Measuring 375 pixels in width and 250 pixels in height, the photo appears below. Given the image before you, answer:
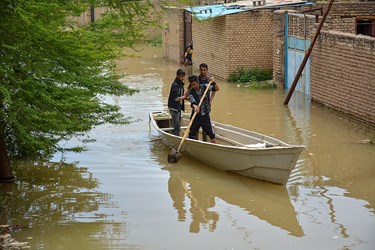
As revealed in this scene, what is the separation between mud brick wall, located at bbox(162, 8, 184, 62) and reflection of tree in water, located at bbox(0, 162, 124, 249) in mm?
21342

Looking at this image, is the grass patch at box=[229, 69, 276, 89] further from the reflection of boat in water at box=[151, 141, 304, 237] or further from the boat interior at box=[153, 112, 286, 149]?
the reflection of boat in water at box=[151, 141, 304, 237]

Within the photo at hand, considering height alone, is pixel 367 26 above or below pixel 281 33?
above

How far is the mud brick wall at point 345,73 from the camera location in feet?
60.7

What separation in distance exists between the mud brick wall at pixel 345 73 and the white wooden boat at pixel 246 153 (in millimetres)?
4003

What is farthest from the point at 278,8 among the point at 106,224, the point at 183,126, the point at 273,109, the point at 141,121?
the point at 106,224

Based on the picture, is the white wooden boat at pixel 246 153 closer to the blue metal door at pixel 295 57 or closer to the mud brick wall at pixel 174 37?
the blue metal door at pixel 295 57

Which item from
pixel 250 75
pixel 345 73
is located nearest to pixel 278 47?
pixel 250 75

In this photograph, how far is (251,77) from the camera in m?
28.2

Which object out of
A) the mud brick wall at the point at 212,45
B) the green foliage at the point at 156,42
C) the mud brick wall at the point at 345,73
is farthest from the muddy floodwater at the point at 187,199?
the green foliage at the point at 156,42

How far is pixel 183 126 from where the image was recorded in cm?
1762

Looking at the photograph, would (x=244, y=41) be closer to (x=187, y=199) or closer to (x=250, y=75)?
(x=250, y=75)

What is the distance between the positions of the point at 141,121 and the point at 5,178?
7158 mm

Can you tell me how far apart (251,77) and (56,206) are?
16.4 metres

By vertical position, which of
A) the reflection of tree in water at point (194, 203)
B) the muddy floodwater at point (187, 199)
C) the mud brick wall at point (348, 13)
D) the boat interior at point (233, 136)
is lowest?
the reflection of tree in water at point (194, 203)
